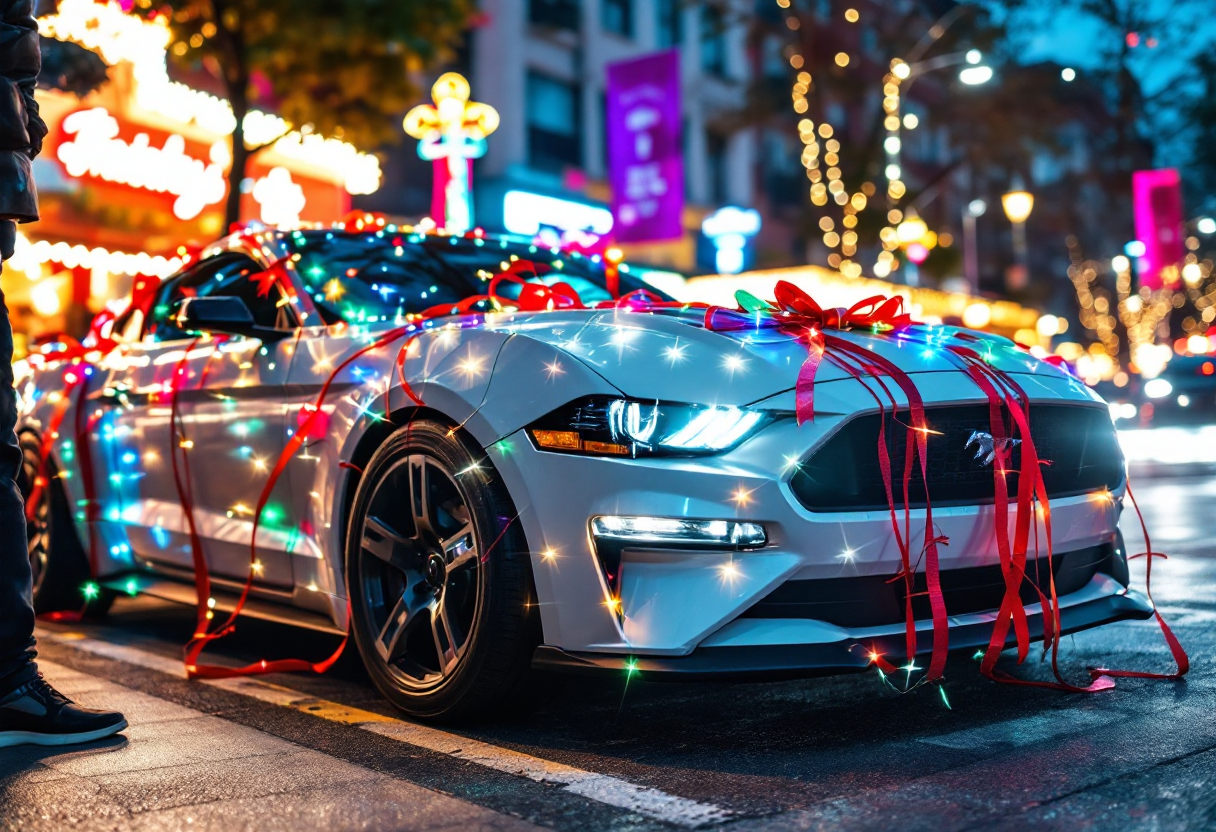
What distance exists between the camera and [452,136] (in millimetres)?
20562

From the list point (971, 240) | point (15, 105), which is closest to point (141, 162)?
point (15, 105)

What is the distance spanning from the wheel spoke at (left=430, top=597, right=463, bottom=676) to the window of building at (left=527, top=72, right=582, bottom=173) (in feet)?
76.4

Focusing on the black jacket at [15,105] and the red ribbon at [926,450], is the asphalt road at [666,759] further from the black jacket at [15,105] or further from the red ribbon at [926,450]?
the black jacket at [15,105]

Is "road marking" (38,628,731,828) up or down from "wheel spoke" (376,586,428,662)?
down

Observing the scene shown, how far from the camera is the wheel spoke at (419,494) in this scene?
385 centimetres

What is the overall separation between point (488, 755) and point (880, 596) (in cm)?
103

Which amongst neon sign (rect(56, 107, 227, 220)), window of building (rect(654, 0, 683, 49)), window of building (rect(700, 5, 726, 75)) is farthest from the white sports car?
window of building (rect(700, 5, 726, 75))

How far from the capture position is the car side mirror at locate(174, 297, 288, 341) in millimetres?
4496

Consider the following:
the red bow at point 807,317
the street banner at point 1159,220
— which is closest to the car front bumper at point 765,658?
the red bow at point 807,317

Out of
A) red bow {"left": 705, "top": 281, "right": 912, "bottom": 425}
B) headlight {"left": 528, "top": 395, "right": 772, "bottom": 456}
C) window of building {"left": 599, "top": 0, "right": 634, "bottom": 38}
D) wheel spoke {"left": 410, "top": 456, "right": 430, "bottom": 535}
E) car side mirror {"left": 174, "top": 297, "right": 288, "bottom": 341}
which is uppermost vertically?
window of building {"left": 599, "top": 0, "right": 634, "bottom": 38}

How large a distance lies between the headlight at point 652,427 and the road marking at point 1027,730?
35.8 inches

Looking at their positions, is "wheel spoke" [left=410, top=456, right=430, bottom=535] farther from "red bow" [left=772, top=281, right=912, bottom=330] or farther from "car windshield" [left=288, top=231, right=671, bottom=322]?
"red bow" [left=772, top=281, right=912, bottom=330]

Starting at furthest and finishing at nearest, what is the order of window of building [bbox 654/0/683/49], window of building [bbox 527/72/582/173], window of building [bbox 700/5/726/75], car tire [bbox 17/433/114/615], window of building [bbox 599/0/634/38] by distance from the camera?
window of building [bbox 700/5/726/75] → window of building [bbox 654/0/683/49] → window of building [bbox 599/0/634/38] → window of building [bbox 527/72/582/173] → car tire [bbox 17/433/114/615]

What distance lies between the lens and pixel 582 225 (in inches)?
1060
